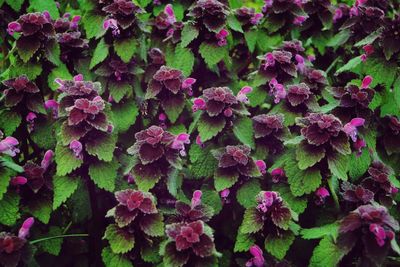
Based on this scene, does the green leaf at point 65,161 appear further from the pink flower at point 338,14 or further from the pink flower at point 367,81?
the pink flower at point 338,14

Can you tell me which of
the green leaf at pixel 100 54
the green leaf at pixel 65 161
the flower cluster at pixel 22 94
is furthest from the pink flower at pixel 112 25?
the green leaf at pixel 65 161

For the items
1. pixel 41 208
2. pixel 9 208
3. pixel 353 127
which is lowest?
pixel 41 208

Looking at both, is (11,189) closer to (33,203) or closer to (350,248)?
(33,203)

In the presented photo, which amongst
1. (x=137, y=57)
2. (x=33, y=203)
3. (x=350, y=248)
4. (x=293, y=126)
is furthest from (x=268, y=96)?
(x=33, y=203)

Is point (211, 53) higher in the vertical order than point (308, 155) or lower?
Answer: higher

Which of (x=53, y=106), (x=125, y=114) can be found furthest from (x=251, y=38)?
(x=53, y=106)

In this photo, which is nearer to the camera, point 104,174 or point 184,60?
point 104,174

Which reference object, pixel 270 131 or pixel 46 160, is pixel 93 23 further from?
pixel 270 131
